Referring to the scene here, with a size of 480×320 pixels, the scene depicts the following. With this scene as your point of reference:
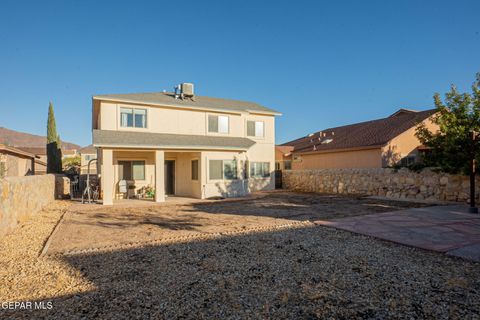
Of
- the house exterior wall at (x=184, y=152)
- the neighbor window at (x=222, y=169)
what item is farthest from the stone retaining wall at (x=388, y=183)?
the neighbor window at (x=222, y=169)

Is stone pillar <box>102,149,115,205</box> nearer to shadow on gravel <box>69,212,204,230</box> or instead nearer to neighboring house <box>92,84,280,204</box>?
neighboring house <box>92,84,280,204</box>

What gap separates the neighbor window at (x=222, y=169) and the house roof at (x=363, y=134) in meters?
9.96

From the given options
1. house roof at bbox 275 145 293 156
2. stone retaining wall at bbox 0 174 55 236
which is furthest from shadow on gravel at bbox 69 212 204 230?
house roof at bbox 275 145 293 156

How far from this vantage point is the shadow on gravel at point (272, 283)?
338 centimetres

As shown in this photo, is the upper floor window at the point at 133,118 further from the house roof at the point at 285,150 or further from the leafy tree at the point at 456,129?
the house roof at the point at 285,150

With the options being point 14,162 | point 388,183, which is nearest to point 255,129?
point 388,183

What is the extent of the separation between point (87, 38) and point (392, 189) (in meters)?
19.9

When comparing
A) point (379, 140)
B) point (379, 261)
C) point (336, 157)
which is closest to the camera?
point (379, 261)

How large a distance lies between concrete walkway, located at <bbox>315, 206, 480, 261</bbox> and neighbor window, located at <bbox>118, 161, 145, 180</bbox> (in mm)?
12145

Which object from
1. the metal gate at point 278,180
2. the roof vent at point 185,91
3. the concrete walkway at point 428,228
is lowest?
the concrete walkway at point 428,228

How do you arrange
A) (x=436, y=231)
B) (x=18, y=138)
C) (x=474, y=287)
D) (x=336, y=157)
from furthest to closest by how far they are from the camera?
(x=18, y=138) < (x=336, y=157) < (x=436, y=231) < (x=474, y=287)

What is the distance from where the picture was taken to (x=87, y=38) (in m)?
16.0

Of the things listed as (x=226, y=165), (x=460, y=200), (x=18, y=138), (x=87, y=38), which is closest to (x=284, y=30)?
(x=226, y=165)

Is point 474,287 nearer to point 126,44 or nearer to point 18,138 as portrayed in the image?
point 126,44
